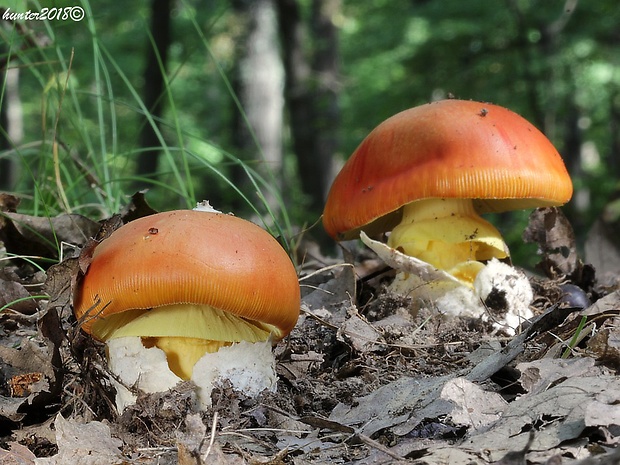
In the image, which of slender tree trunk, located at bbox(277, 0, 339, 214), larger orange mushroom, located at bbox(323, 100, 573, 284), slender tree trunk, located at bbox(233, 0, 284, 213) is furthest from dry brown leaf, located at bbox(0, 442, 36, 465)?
slender tree trunk, located at bbox(277, 0, 339, 214)

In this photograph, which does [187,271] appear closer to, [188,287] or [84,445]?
[188,287]

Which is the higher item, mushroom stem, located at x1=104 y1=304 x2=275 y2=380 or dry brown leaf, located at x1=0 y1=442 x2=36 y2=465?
mushroom stem, located at x1=104 y1=304 x2=275 y2=380

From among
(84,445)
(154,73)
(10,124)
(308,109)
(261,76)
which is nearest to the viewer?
(84,445)

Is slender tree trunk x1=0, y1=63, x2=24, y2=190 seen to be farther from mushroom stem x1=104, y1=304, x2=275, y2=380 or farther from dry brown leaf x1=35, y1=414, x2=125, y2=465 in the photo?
dry brown leaf x1=35, y1=414, x2=125, y2=465

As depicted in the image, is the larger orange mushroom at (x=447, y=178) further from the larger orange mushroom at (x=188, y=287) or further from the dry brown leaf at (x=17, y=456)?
the dry brown leaf at (x=17, y=456)

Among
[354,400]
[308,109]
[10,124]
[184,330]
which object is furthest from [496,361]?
[10,124]

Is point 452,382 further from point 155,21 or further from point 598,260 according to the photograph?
point 155,21

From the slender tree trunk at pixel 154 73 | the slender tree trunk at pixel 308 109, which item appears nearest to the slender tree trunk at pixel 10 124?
the slender tree trunk at pixel 154 73
